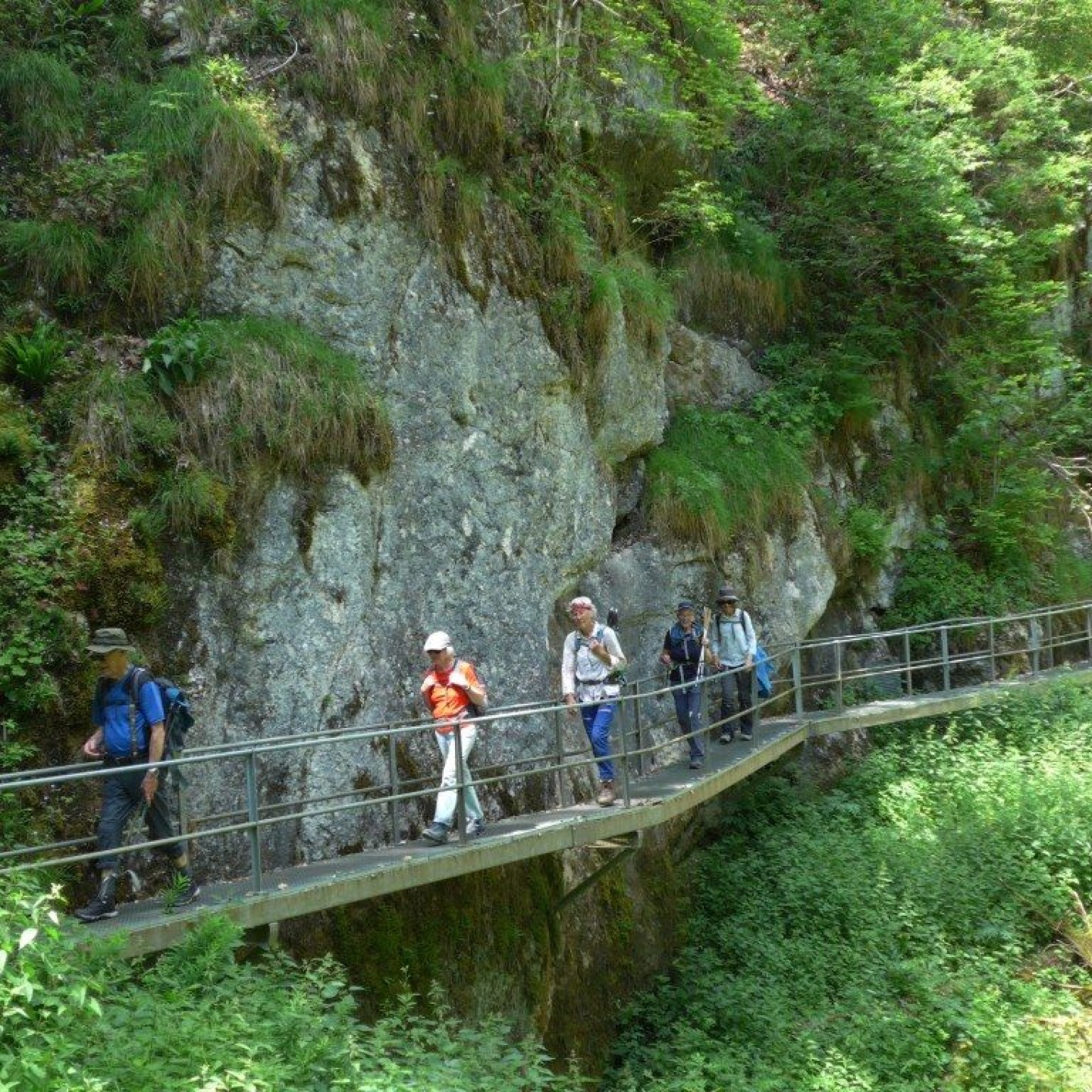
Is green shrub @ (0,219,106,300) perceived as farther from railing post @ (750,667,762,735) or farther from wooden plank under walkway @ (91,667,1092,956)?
railing post @ (750,667,762,735)

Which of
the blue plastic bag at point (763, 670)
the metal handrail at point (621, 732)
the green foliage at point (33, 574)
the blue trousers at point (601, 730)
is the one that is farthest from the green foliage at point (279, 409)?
the blue plastic bag at point (763, 670)

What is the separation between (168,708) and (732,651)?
7151 millimetres

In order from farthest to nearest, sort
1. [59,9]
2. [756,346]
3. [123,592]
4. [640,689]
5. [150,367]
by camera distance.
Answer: [756,346]
[640,689]
[59,9]
[150,367]
[123,592]

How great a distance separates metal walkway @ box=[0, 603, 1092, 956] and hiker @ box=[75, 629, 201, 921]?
0.97 feet

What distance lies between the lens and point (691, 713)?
11.5m

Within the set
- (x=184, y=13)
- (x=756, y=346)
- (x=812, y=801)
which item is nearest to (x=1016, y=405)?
(x=756, y=346)

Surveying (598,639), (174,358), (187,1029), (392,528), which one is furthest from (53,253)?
(187,1029)

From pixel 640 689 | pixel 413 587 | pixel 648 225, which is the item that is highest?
pixel 648 225

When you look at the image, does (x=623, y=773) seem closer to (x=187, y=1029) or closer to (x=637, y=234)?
(x=187, y=1029)

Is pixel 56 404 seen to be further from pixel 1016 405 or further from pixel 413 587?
pixel 1016 405

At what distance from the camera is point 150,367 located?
9.48 m

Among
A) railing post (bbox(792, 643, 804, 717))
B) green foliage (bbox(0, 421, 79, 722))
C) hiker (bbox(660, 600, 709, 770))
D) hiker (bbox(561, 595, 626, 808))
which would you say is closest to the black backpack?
green foliage (bbox(0, 421, 79, 722))

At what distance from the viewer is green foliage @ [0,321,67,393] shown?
8.98 m

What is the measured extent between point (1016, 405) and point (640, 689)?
9219 millimetres
